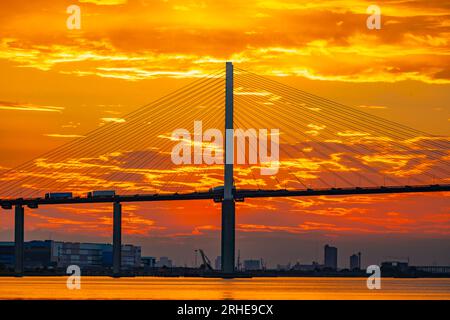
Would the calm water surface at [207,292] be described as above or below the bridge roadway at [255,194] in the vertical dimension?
below

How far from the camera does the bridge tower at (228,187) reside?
10131 cm

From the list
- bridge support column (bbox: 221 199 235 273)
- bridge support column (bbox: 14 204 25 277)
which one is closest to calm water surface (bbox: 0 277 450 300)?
bridge support column (bbox: 221 199 235 273)

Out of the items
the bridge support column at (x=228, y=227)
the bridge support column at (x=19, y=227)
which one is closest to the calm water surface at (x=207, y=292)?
the bridge support column at (x=228, y=227)

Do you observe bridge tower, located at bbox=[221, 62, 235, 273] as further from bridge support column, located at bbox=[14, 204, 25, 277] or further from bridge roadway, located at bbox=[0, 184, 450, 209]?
bridge support column, located at bbox=[14, 204, 25, 277]

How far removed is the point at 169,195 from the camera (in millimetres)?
118062

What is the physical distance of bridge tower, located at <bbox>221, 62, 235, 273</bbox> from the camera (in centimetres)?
10131

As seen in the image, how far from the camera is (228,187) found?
103 metres

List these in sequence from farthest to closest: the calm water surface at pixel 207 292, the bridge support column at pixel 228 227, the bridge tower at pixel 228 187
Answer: the bridge support column at pixel 228 227 → the bridge tower at pixel 228 187 → the calm water surface at pixel 207 292

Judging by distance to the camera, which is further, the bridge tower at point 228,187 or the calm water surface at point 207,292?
the bridge tower at point 228,187

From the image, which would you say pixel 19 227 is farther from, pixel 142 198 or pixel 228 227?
pixel 228 227

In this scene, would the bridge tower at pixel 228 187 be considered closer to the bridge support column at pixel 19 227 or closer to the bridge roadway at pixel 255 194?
the bridge roadway at pixel 255 194
